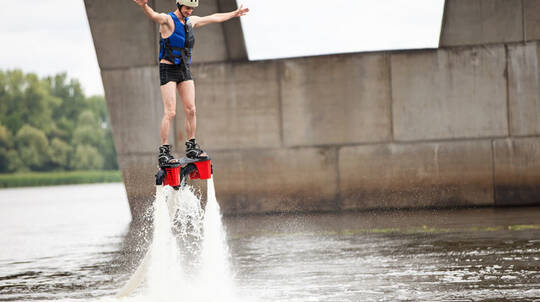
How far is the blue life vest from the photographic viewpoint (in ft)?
29.9

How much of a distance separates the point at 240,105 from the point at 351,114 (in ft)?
9.65

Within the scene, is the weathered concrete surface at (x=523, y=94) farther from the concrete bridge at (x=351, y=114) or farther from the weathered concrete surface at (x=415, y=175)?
the weathered concrete surface at (x=415, y=175)

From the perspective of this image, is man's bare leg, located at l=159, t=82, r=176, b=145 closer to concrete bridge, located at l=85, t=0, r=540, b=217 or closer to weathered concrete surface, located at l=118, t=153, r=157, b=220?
concrete bridge, located at l=85, t=0, r=540, b=217

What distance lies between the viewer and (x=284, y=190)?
20.1 metres

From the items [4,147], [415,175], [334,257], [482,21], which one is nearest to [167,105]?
[334,257]

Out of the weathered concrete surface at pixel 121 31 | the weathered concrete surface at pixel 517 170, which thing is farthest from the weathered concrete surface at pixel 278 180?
the weathered concrete surface at pixel 517 170

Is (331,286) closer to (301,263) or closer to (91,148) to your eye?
(301,263)

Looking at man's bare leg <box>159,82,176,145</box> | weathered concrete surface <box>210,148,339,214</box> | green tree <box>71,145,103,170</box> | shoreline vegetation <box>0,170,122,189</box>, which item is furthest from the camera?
green tree <box>71,145,103,170</box>

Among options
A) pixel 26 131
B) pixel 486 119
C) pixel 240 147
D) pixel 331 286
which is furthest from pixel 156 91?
pixel 26 131

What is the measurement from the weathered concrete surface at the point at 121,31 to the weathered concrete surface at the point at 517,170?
9366 mm

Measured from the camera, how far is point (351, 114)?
20062 mm

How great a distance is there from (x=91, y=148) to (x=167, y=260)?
122032mm

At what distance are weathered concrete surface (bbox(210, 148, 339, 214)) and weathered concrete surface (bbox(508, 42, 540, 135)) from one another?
15.7 feet

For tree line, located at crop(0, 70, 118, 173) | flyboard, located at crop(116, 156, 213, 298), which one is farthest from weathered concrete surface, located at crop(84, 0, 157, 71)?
tree line, located at crop(0, 70, 118, 173)
